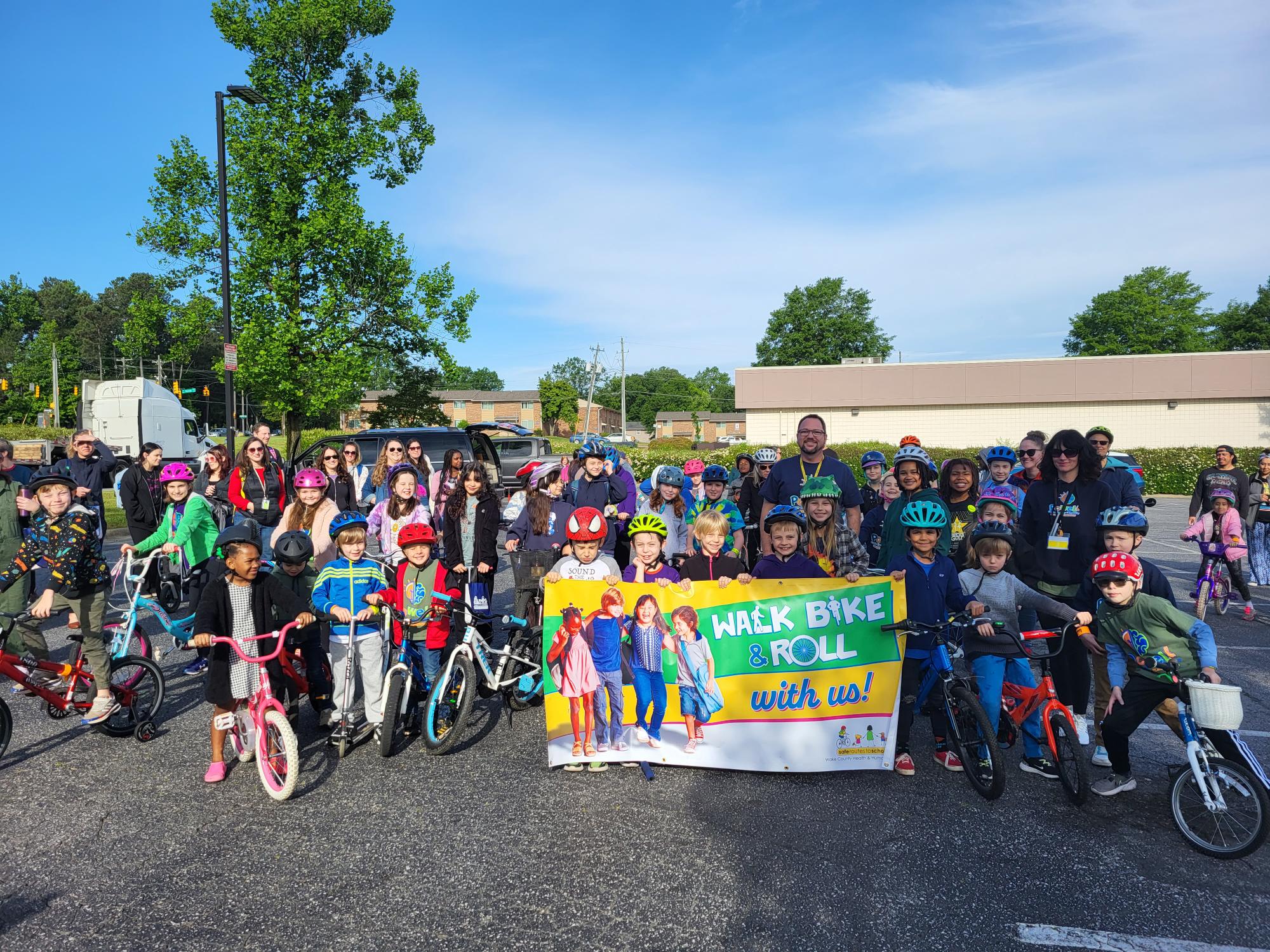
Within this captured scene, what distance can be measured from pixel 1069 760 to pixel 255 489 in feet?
28.5

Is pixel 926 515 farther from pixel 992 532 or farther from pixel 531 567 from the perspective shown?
pixel 531 567

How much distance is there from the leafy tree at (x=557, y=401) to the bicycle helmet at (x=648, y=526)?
91.4m

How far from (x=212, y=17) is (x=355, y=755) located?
904 inches

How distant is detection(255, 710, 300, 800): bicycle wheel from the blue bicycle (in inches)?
147

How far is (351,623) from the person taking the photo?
5133 mm

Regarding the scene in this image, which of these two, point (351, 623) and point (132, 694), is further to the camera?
point (132, 694)

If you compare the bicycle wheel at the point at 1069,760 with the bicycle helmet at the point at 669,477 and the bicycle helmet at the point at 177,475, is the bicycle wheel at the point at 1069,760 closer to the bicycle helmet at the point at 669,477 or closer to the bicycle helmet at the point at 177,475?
the bicycle helmet at the point at 669,477

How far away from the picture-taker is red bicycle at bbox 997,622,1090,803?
4344 millimetres

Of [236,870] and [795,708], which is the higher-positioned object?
[795,708]

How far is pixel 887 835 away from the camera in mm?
4113

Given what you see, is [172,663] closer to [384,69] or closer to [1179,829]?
[1179,829]

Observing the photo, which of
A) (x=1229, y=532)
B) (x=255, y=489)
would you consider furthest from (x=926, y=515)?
(x=255, y=489)

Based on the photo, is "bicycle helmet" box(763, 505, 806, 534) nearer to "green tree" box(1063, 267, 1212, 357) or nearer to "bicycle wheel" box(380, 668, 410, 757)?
"bicycle wheel" box(380, 668, 410, 757)

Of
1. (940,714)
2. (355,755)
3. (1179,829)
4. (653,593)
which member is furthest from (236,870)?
(1179,829)
